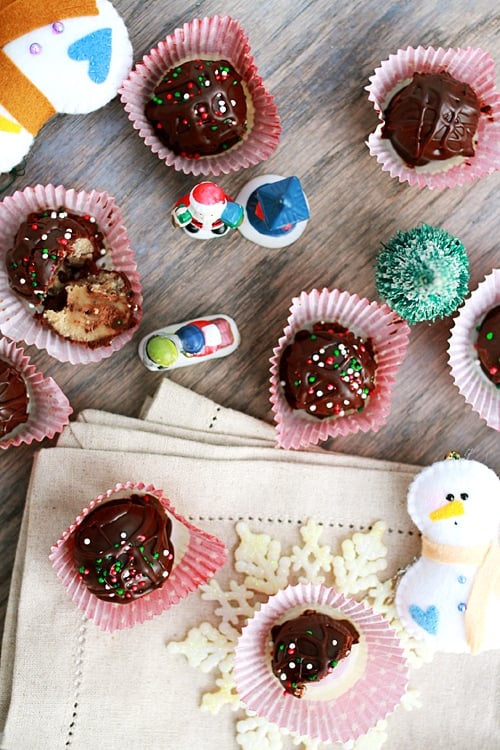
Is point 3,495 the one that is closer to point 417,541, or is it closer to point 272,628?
point 272,628

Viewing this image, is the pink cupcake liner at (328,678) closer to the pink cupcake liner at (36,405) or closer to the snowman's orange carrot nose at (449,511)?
the snowman's orange carrot nose at (449,511)

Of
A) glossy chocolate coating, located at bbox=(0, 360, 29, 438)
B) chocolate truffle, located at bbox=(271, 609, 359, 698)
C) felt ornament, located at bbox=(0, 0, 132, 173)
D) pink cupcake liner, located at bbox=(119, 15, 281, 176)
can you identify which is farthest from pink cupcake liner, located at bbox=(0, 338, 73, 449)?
→ chocolate truffle, located at bbox=(271, 609, 359, 698)

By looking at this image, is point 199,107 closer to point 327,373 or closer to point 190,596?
point 327,373

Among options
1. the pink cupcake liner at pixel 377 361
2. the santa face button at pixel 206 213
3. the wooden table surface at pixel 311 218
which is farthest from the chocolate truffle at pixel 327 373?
the santa face button at pixel 206 213

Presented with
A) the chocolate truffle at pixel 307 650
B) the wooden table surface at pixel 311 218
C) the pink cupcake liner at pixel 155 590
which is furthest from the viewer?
the wooden table surface at pixel 311 218

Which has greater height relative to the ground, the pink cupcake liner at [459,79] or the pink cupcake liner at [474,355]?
the pink cupcake liner at [459,79]

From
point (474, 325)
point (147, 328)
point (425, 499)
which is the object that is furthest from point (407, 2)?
point (425, 499)
